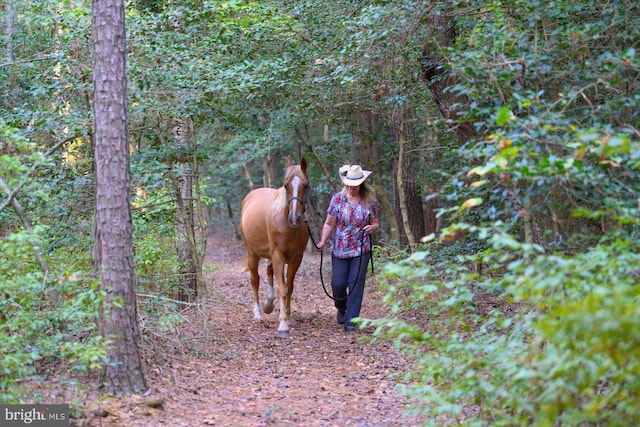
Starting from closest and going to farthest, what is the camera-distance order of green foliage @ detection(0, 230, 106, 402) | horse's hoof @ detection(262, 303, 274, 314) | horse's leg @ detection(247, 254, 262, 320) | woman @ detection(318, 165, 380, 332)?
1. green foliage @ detection(0, 230, 106, 402)
2. woman @ detection(318, 165, 380, 332)
3. horse's leg @ detection(247, 254, 262, 320)
4. horse's hoof @ detection(262, 303, 274, 314)

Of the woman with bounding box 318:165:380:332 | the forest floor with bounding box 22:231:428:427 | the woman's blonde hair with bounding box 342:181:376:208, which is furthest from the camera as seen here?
the woman's blonde hair with bounding box 342:181:376:208

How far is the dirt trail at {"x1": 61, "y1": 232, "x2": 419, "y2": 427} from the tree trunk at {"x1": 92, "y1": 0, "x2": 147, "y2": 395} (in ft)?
1.18

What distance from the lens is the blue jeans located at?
845 centimetres

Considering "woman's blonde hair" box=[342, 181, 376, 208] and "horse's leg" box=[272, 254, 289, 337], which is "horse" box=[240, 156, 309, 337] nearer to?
"horse's leg" box=[272, 254, 289, 337]

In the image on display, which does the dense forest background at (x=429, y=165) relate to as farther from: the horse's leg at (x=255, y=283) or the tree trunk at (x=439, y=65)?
the horse's leg at (x=255, y=283)

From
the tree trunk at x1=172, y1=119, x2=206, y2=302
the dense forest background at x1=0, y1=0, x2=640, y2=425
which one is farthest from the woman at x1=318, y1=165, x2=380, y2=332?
the tree trunk at x1=172, y1=119, x2=206, y2=302

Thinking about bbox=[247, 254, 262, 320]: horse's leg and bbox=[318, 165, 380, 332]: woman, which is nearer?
bbox=[318, 165, 380, 332]: woman

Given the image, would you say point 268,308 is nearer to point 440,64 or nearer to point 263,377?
point 263,377

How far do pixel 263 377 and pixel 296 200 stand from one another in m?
2.43

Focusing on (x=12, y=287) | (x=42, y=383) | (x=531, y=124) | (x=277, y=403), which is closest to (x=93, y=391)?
(x=42, y=383)

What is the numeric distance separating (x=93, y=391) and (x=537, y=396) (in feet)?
11.8

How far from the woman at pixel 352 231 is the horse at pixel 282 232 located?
48 cm

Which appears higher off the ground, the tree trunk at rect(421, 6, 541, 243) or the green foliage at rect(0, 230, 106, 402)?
the tree trunk at rect(421, 6, 541, 243)

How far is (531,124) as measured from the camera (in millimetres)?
4227
